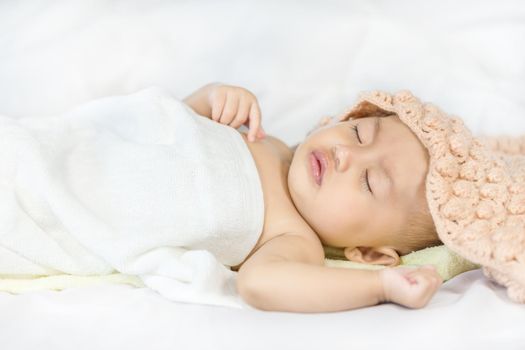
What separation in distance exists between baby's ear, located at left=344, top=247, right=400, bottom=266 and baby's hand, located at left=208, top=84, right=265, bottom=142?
34 cm

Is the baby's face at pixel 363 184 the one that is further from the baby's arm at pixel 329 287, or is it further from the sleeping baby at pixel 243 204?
the baby's arm at pixel 329 287

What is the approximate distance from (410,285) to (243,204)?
40cm

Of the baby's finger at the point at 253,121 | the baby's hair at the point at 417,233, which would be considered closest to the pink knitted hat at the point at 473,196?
the baby's hair at the point at 417,233

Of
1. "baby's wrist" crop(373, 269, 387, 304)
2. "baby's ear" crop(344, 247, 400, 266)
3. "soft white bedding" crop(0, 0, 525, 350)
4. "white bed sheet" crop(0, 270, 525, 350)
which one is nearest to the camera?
"white bed sheet" crop(0, 270, 525, 350)

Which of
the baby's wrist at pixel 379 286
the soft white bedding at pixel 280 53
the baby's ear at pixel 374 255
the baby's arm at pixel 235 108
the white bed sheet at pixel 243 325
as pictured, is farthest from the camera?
the soft white bedding at pixel 280 53

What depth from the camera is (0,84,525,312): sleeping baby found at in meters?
1.36

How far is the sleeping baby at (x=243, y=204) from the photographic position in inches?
53.4

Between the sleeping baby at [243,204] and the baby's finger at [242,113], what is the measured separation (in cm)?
4

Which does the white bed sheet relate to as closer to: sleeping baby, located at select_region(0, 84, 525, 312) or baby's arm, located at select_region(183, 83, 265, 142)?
sleeping baby, located at select_region(0, 84, 525, 312)

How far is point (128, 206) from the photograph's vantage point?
1.47 meters

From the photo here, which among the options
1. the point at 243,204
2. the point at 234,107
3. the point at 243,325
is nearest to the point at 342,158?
the point at 243,204

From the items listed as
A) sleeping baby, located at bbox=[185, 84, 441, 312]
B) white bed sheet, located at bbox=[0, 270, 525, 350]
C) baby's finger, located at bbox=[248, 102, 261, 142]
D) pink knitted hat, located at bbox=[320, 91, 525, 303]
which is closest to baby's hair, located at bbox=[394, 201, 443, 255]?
sleeping baby, located at bbox=[185, 84, 441, 312]

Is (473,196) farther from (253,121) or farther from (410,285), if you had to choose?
(253,121)

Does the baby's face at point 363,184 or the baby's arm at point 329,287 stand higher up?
the baby's face at point 363,184
